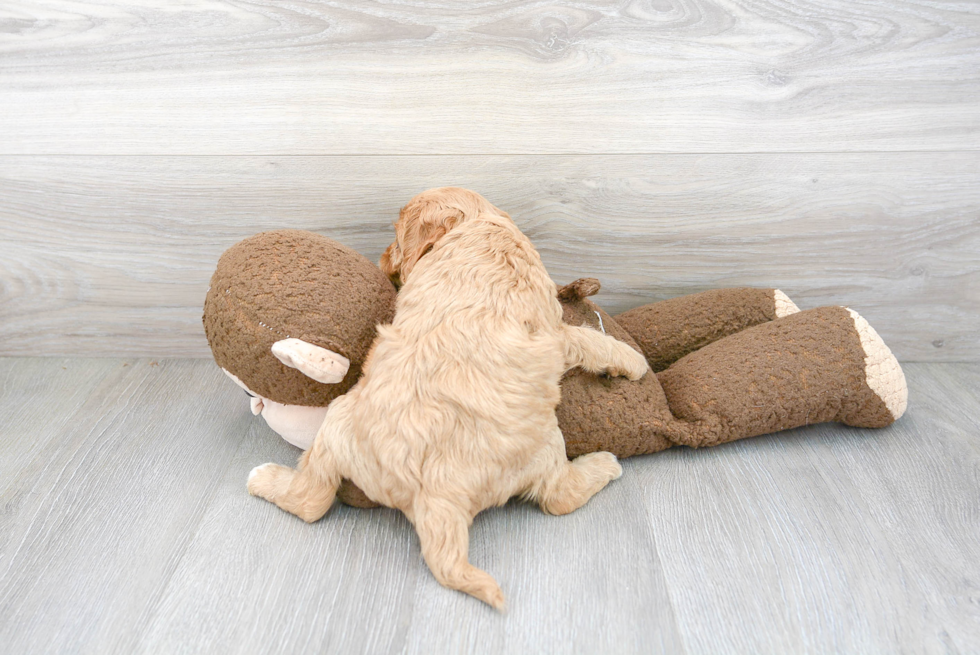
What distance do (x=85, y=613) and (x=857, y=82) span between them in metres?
1.91

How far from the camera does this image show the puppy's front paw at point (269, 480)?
135 centimetres

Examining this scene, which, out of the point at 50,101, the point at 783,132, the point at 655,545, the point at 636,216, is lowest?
the point at 655,545

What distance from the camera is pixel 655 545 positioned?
4.09ft

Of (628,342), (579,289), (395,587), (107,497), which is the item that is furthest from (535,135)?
(107,497)

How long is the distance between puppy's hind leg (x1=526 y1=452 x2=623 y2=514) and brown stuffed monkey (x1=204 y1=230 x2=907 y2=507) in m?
0.05

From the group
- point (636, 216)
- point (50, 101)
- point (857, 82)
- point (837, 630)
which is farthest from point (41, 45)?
point (837, 630)

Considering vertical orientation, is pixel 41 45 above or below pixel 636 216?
above

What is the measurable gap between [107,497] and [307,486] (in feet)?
1.49

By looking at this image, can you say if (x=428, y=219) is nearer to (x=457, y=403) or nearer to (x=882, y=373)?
(x=457, y=403)

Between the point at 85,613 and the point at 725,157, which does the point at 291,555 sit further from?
the point at 725,157

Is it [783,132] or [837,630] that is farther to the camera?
[783,132]

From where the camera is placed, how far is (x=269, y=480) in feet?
4.47

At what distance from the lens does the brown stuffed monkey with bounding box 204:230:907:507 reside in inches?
51.3

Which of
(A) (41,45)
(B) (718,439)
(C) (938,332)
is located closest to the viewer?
(B) (718,439)
